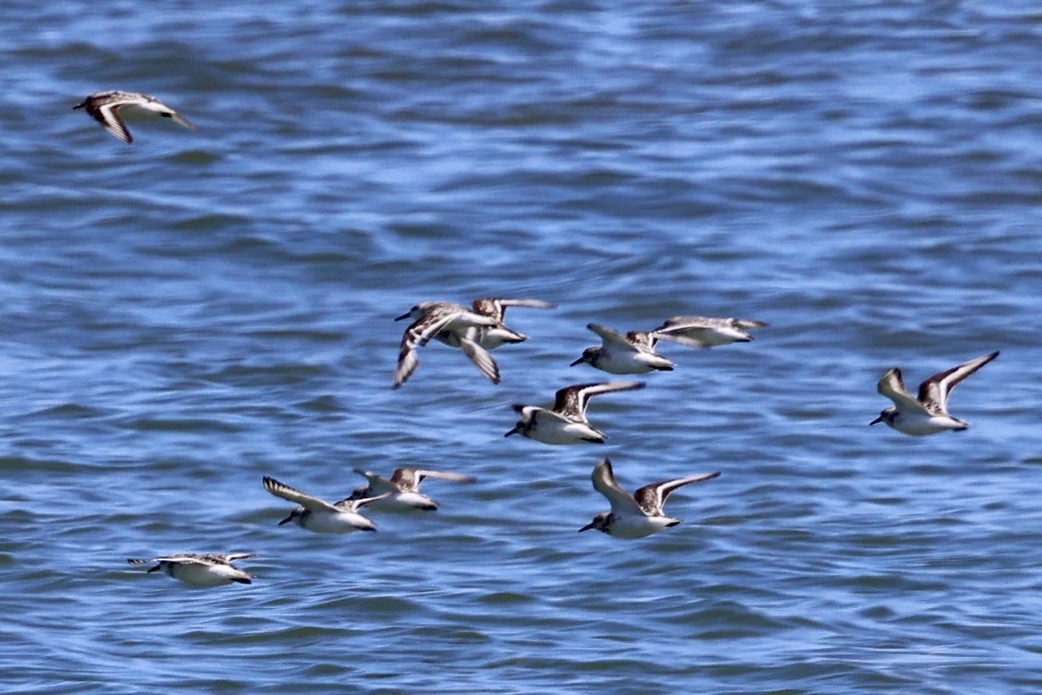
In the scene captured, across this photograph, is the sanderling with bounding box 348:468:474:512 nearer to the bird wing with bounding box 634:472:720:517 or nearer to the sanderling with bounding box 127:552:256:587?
the sanderling with bounding box 127:552:256:587

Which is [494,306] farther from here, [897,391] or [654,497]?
[897,391]

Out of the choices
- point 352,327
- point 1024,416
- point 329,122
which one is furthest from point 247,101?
point 1024,416

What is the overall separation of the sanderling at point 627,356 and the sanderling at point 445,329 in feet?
2.03

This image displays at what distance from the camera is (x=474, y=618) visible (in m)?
14.0

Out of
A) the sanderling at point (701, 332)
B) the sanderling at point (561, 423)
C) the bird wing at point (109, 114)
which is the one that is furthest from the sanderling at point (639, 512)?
the bird wing at point (109, 114)

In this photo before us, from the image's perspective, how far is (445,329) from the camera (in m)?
11.9

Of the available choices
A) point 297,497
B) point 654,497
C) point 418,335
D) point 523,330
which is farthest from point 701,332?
point 523,330

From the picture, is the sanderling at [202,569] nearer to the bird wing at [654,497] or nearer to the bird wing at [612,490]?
the bird wing at [612,490]

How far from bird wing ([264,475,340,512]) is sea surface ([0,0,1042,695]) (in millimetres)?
1872

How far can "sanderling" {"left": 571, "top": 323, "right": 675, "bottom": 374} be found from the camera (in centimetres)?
1162

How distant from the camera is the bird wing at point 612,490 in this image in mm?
10922

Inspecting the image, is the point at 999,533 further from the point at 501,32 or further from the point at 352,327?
the point at 501,32

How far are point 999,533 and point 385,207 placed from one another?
9.50 metres

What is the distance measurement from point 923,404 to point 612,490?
1.86m
